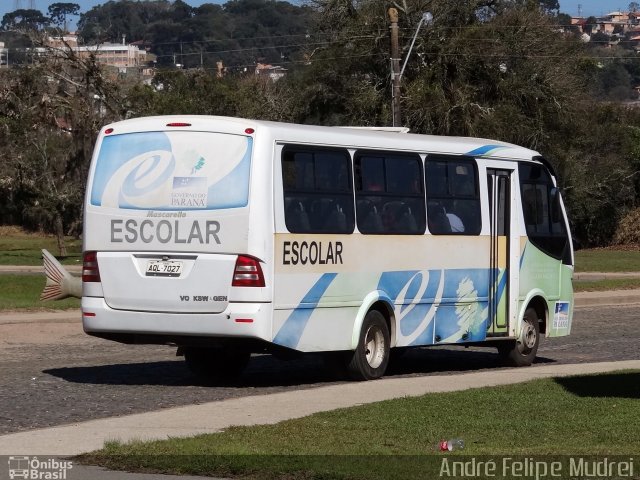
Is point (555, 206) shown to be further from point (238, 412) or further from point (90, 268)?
point (238, 412)

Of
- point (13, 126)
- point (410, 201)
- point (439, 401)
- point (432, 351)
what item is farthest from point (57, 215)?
point (439, 401)

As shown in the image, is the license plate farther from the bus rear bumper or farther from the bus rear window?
the bus rear window

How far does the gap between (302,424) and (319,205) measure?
3.96 meters

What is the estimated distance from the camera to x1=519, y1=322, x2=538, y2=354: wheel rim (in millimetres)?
17734

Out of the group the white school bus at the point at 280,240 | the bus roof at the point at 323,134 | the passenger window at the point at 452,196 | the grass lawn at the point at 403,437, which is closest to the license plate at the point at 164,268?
the white school bus at the point at 280,240

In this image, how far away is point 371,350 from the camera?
15328mm

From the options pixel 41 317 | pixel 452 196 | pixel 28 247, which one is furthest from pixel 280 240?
pixel 28 247

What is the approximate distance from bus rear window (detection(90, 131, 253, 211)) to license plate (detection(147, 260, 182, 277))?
1.89 ft

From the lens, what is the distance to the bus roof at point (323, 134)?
46.0 feet

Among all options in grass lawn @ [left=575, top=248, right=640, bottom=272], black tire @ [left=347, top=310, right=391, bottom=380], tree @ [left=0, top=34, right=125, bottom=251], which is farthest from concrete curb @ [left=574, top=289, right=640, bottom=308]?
tree @ [left=0, top=34, right=125, bottom=251]

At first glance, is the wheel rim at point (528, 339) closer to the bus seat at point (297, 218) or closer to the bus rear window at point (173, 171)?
the bus seat at point (297, 218)

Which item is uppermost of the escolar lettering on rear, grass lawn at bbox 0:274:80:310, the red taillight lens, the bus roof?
the bus roof

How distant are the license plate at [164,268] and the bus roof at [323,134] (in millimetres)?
1490

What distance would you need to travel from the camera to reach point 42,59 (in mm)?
50156
